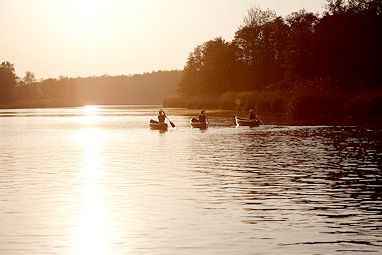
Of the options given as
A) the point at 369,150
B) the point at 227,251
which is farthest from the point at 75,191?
the point at 369,150

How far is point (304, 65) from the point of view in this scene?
109875 millimetres

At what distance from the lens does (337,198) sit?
2409 cm

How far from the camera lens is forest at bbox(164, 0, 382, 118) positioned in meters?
85.7

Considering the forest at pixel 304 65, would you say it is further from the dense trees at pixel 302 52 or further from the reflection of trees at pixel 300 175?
the reflection of trees at pixel 300 175

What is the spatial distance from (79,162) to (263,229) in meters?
22.1

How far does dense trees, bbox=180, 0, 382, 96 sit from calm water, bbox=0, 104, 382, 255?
5293 centimetres

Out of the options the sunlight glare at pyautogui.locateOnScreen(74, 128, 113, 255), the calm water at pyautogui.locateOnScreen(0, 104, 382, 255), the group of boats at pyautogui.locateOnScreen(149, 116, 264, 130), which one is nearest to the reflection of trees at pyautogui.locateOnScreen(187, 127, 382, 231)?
the calm water at pyautogui.locateOnScreen(0, 104, 382, 255)

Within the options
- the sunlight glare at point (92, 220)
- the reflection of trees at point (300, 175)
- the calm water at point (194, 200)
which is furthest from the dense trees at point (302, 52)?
the sunlight glare at point (92, 220)

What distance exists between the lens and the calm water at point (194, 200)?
17438 mm

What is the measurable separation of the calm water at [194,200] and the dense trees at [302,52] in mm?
52934

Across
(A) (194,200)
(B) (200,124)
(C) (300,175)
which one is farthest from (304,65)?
(A) (194,200)

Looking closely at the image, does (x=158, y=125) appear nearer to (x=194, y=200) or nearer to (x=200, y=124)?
(x=200, y=124)

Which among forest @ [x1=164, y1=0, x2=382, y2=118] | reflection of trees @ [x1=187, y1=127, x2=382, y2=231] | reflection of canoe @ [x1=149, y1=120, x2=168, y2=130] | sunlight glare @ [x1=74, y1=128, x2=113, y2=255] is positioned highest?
forest @ [x1=164, y1=0, x2=382, y2=118]

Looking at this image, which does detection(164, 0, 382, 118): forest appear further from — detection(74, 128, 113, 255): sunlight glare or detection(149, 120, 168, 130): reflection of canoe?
detection(74, 128, 113, 255): sunlight glare
